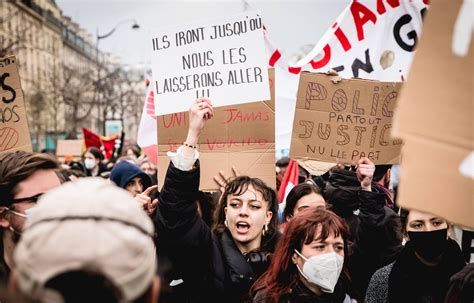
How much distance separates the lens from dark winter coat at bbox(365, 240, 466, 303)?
2.74 metres

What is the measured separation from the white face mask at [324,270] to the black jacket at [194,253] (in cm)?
42

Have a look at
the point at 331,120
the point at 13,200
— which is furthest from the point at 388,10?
the point at 13,200

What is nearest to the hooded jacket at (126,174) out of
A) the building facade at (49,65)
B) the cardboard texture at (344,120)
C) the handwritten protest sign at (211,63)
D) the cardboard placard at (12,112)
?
the cardboard placard at (12,112)

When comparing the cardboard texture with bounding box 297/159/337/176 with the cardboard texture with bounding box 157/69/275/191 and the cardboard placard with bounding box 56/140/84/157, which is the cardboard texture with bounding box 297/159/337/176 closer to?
the cardboard texture with bounding box 157/69/275/191

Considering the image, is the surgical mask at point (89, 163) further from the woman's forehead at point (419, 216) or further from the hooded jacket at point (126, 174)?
the woman's forehead at point (419, 216)

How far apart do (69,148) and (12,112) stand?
10.5 m

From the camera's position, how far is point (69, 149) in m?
13.7

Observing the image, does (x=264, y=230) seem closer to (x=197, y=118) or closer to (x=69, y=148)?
(x=197, y=118)

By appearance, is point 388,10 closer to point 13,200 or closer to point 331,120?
point 331,120

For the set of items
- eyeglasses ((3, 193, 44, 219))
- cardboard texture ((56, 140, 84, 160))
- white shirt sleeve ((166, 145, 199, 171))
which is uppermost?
white shirt sleeve ((166, 145, 199, 171))

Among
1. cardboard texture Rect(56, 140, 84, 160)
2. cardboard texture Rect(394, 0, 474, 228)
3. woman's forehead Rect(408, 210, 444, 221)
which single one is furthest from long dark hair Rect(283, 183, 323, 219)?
cardboard texture Rect(56, 140, 84, 160)

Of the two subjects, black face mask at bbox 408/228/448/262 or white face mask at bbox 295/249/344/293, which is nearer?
white face mask at bbox 295/249/344/293

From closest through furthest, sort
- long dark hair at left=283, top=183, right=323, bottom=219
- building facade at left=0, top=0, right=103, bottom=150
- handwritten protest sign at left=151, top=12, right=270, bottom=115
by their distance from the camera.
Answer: handwritten protest sign at left=151, top=12, right=270, bottom=115, long dark hair at left=283, top=183, right=323, bottom=219, building facade at left=0, top=0, right=103, bottom=150

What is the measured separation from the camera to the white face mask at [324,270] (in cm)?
256
